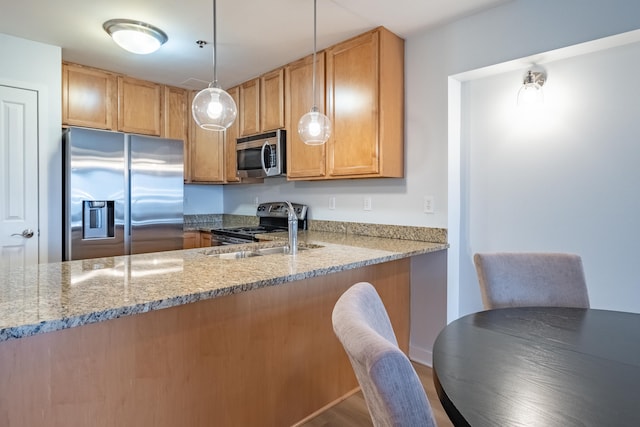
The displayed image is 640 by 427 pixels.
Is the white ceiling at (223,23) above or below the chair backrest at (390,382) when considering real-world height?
above

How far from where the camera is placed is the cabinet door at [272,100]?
331 cm

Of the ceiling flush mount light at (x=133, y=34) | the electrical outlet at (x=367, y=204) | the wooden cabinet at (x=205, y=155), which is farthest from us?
the wooden cabinet at (x=205, y=155)

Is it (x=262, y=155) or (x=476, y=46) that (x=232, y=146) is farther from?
(x=476, y=46)

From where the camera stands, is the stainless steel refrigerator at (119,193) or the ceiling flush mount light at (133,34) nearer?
the ceiling flush mount light at (133,34)

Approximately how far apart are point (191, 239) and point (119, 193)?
1.02 meters

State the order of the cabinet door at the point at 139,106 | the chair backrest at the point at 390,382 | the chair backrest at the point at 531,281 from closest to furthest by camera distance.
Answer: the chair backrest at the point at 390,382 < the chair backrest at the point at 531,281 < the cabinet door at the point at 139,106

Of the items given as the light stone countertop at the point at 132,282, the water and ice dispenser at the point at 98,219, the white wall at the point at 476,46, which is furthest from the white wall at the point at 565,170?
the water and ice dispenser at the point at 98,219

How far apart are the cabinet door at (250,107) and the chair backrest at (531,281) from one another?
268 centimetres

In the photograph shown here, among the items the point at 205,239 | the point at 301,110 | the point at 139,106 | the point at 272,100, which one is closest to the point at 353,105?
the point at 301,110

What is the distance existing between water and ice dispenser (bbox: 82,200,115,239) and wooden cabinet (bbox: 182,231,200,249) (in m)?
0.87

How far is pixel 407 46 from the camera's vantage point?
2689mm

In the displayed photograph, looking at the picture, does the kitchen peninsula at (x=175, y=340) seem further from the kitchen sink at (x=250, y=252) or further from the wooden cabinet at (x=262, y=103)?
the wooden cabinet at (x=262, y=103)

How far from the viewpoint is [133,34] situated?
244 centimetres

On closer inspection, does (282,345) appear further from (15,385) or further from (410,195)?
(410,195)
